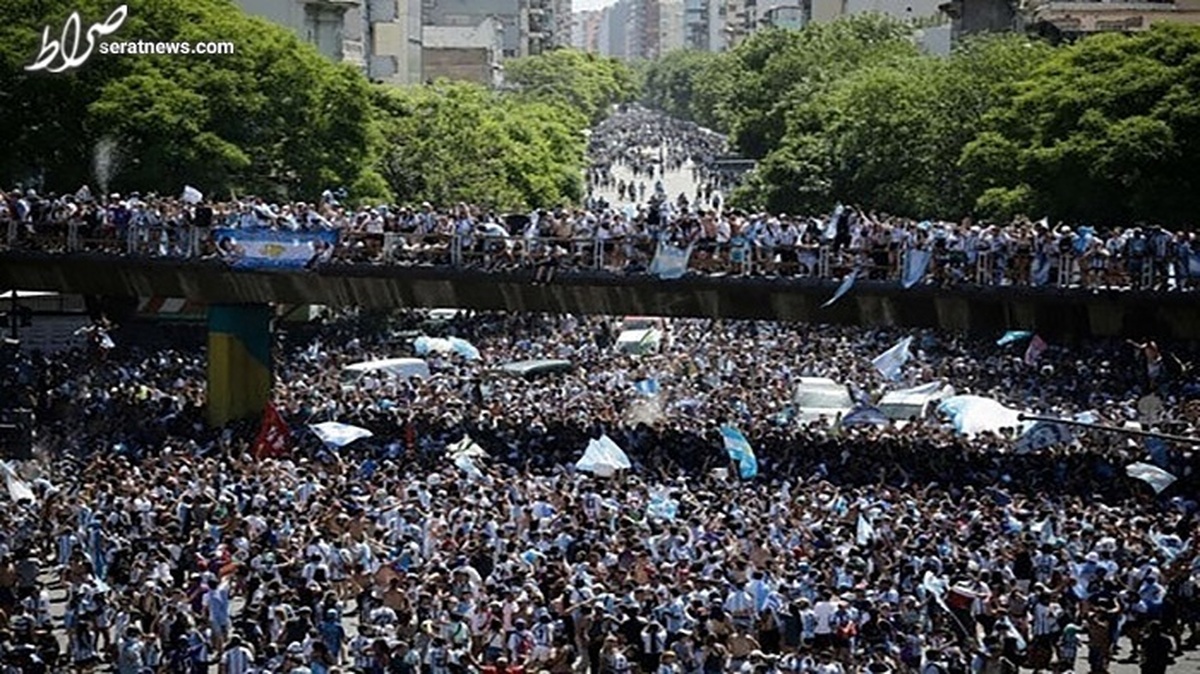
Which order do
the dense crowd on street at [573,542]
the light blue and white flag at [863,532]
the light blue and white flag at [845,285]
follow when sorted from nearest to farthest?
the dense crowd on street at [573,542], the light blue and white flag at [863,532], the light blue and white flag at [845,285]

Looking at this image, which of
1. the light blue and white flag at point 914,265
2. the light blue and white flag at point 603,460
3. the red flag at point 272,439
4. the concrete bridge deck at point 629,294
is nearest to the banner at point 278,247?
the concrete bridge deck at point 629,294

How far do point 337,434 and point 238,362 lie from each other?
6.80 metres

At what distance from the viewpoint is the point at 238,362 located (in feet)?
150

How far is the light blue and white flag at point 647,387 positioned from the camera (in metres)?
49.4

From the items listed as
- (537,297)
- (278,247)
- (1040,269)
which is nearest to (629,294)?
(537,297)

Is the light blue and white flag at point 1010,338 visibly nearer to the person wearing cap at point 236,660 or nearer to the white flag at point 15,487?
the white flag at point 15,487

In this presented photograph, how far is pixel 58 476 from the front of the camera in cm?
3694

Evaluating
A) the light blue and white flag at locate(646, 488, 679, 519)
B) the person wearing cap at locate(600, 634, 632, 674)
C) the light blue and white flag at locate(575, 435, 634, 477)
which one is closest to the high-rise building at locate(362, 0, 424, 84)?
the light blue and white flag at locate(575, 435, 634, 477)

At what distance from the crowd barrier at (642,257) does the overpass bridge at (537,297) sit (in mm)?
222

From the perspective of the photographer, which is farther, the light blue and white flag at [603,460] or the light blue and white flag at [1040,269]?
the light blue and white flag at [1040,269]

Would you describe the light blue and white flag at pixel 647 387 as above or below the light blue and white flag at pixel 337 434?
below

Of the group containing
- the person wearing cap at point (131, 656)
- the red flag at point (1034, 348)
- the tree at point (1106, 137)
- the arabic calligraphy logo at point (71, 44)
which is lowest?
the person wearing cap at point (131, 656)

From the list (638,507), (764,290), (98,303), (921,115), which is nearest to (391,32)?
(921,115)

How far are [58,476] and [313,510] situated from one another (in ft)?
20.9
